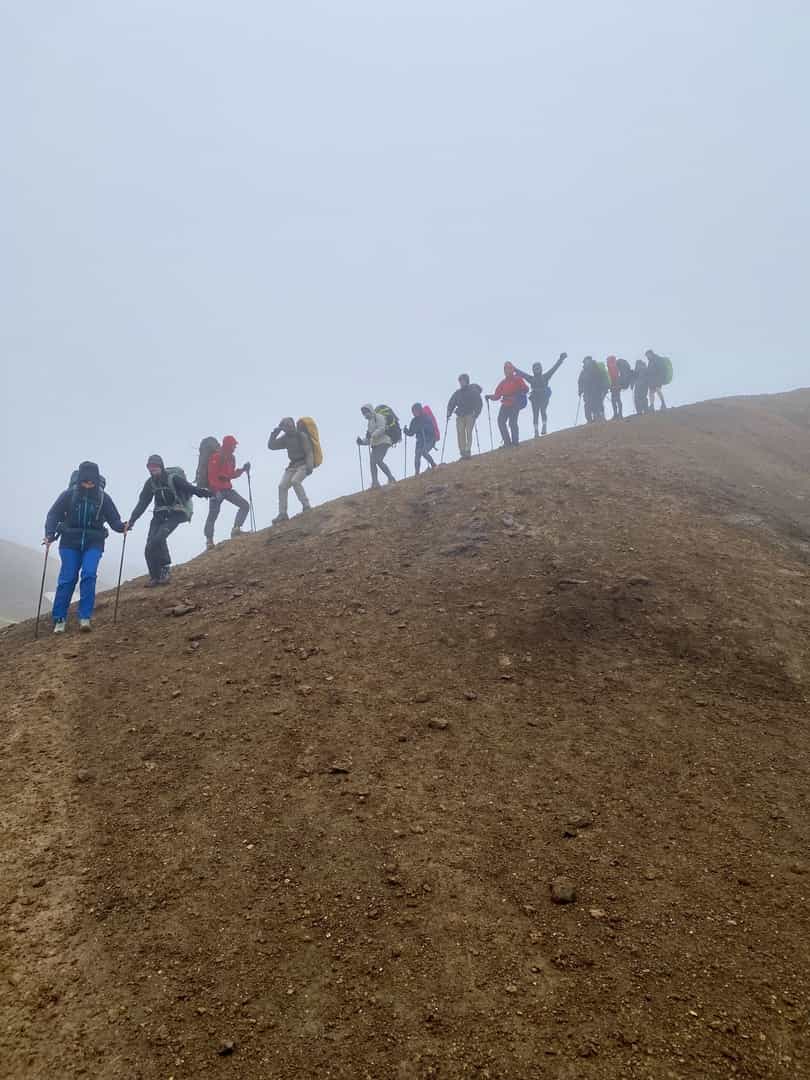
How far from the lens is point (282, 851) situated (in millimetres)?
5293

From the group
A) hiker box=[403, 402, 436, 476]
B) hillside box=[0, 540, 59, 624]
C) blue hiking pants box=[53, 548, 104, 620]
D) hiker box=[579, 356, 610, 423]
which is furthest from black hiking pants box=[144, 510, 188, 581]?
hillside box=[0, 540, 59, 624]

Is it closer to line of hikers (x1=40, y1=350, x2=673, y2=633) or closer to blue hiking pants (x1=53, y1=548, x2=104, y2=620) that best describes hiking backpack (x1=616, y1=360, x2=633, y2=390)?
line of hikers (x1=40, y1=350, x2=673, y2=633)

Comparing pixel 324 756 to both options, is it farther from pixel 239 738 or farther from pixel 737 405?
pixel 737 405

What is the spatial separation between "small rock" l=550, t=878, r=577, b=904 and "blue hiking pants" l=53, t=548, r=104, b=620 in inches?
327

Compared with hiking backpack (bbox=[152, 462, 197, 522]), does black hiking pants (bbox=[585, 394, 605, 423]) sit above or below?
above

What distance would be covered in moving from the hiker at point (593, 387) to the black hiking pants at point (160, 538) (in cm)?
1741

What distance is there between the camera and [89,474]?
10672 mm

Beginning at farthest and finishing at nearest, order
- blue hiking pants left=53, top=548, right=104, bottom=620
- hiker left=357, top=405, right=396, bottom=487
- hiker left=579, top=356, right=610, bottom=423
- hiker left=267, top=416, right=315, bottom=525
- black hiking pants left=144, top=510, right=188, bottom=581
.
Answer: hiker left=579, top=356, right=610, bottom=423 < hiker left=357, top=405, right=396, bottom=487 < hiker left=267, top=416, right=315, bottom=525 < black hiking pants left=144, top=510, right=188, bottom=581 < blue hiking pants left=53, top=548, right=104, bottom=620

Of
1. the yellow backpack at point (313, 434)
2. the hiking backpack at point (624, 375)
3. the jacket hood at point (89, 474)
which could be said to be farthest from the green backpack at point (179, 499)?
the hiking backpack at point (624, 375)

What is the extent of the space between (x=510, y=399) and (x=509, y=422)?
35.8 inches

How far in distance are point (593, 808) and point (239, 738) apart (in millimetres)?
3832

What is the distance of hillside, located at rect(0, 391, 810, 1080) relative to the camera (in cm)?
380

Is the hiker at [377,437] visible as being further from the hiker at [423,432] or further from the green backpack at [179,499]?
the green backpack at [179,499]

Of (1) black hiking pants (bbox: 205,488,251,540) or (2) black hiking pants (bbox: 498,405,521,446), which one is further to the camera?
(2) black hiking pants (bbox: 498,405,521,446)
